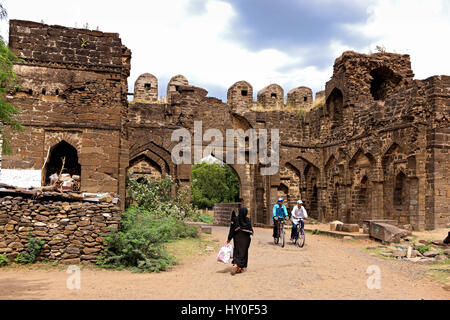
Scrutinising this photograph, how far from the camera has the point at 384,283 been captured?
7.26 m

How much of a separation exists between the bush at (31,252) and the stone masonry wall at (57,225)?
95 mm

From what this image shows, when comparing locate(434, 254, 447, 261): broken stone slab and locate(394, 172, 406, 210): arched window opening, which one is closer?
locate(434, 254, 447, 261): broken stone slab

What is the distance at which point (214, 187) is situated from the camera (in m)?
43.4

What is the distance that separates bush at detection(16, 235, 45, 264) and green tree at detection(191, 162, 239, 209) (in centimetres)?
3358

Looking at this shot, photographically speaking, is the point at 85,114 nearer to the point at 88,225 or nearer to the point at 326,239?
the point at 88,225

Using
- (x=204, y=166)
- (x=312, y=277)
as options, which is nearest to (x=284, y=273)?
(x=312, y=277)

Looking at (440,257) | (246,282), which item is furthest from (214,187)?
(246,282)

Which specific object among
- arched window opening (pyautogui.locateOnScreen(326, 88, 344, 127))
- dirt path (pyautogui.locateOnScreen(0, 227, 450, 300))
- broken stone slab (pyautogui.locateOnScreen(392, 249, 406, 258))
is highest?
arched window opening (pyautogui.locateOnScreen(326, 88, 344, 127))

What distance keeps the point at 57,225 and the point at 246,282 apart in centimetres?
405

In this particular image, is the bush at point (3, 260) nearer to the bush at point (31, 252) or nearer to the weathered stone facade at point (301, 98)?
the bush at point (31, 252)

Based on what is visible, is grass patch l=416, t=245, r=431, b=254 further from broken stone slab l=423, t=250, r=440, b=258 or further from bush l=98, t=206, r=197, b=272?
bush l=98, t=206, r=197, b=272

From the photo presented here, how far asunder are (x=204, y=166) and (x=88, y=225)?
37.8m

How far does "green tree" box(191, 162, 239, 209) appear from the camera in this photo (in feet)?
139

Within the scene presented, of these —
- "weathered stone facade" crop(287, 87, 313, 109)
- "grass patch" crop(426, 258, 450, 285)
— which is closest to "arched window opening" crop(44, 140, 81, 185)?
"grass patch" crop(426, 258, 450, 285)
